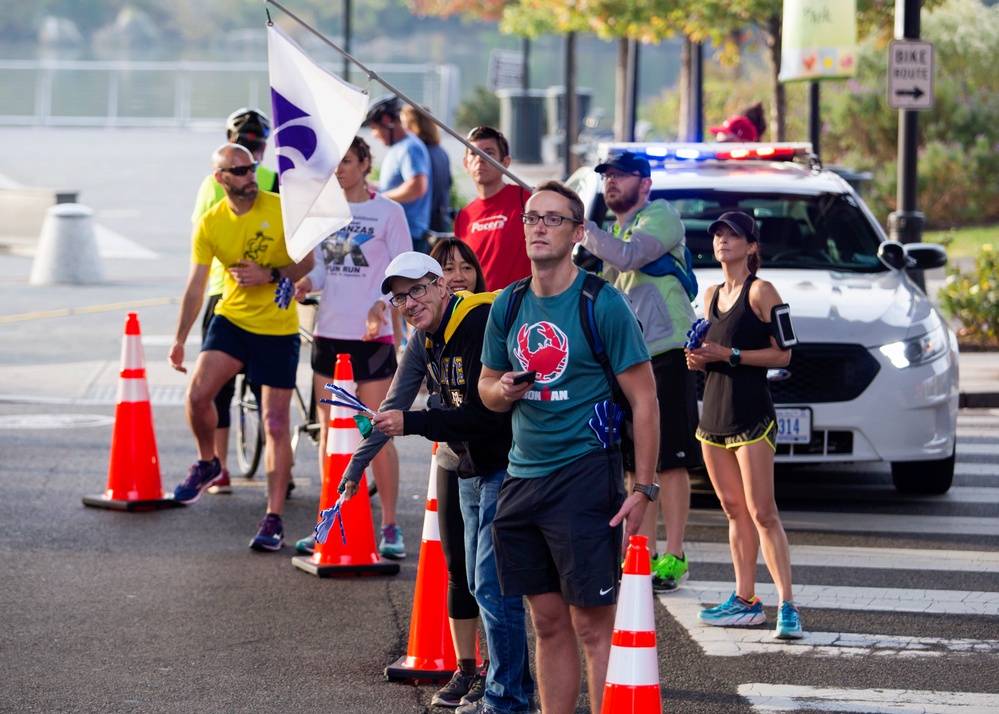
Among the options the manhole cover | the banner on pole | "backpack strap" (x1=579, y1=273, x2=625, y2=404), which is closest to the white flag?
Result: "backpack strap" (x1=579, y1=273, x2=625, y2=404)

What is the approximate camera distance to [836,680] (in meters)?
6.11

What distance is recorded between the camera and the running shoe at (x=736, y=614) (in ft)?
22.3

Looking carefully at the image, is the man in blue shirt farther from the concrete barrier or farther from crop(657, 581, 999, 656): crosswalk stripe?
the concrete barrier

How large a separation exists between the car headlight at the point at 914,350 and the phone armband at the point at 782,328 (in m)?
2.23

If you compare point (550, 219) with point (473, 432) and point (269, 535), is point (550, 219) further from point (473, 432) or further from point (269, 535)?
point (269, 535)

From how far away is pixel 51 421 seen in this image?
11.5 meters

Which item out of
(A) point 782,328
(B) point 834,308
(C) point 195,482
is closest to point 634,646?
(A) point 782,328

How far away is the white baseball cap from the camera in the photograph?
17.8ft

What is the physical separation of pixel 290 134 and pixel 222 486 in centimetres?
266

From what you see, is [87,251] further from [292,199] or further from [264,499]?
[292,199]

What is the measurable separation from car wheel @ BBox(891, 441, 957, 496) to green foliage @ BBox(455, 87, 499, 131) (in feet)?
100

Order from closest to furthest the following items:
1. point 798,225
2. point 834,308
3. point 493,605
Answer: point 493,605 → point 834,308 → point 798,225

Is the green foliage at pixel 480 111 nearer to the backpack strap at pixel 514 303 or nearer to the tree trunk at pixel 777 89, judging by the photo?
the tree trunk at pixel 777 89

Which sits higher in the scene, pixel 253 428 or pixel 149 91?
pixel 149 91
